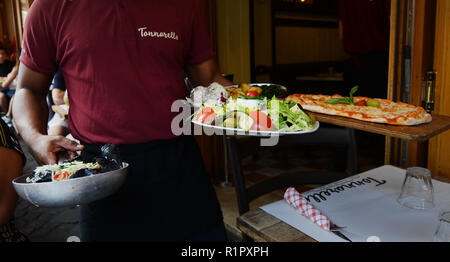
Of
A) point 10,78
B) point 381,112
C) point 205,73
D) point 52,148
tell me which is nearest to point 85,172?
point 52,148

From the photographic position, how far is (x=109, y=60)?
1315mm

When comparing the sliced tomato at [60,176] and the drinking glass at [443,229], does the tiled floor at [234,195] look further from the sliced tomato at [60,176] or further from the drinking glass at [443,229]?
the sliced tomato at [60,176]

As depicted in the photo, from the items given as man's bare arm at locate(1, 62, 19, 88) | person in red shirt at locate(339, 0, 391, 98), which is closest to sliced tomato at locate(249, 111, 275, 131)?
person in red shirt at locate(339, 0, 391, 98)

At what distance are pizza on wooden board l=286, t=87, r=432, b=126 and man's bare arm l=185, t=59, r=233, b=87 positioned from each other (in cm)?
33

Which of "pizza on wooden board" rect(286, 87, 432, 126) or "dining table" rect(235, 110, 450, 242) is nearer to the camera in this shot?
"dining table" rect(235, 110, 450, 242)

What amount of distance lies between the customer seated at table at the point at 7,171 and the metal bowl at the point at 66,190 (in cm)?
27

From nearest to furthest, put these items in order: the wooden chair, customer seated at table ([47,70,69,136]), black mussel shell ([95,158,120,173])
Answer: black mussel shell ([95,158,120,173]) < the wooden chair < customer seated at table ([47,70,69,136])

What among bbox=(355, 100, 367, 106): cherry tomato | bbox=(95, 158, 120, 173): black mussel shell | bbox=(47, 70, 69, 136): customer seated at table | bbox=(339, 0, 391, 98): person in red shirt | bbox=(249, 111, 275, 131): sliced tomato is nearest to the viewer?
bbox=(95, 158, 120, 173): black mussel shell

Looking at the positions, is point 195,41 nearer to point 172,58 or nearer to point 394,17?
point 172,58

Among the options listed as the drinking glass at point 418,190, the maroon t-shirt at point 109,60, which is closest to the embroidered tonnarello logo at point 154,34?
the maroon t-shirt at point 109,60

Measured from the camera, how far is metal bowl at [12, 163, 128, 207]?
925mm

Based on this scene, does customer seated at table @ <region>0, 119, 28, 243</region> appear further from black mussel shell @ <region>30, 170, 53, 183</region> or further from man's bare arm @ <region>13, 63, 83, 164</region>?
black mussel shell @ <region>30, 170, 53, 183</region>

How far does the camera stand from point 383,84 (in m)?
3.74

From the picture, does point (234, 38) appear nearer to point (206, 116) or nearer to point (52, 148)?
point (206, 116)
